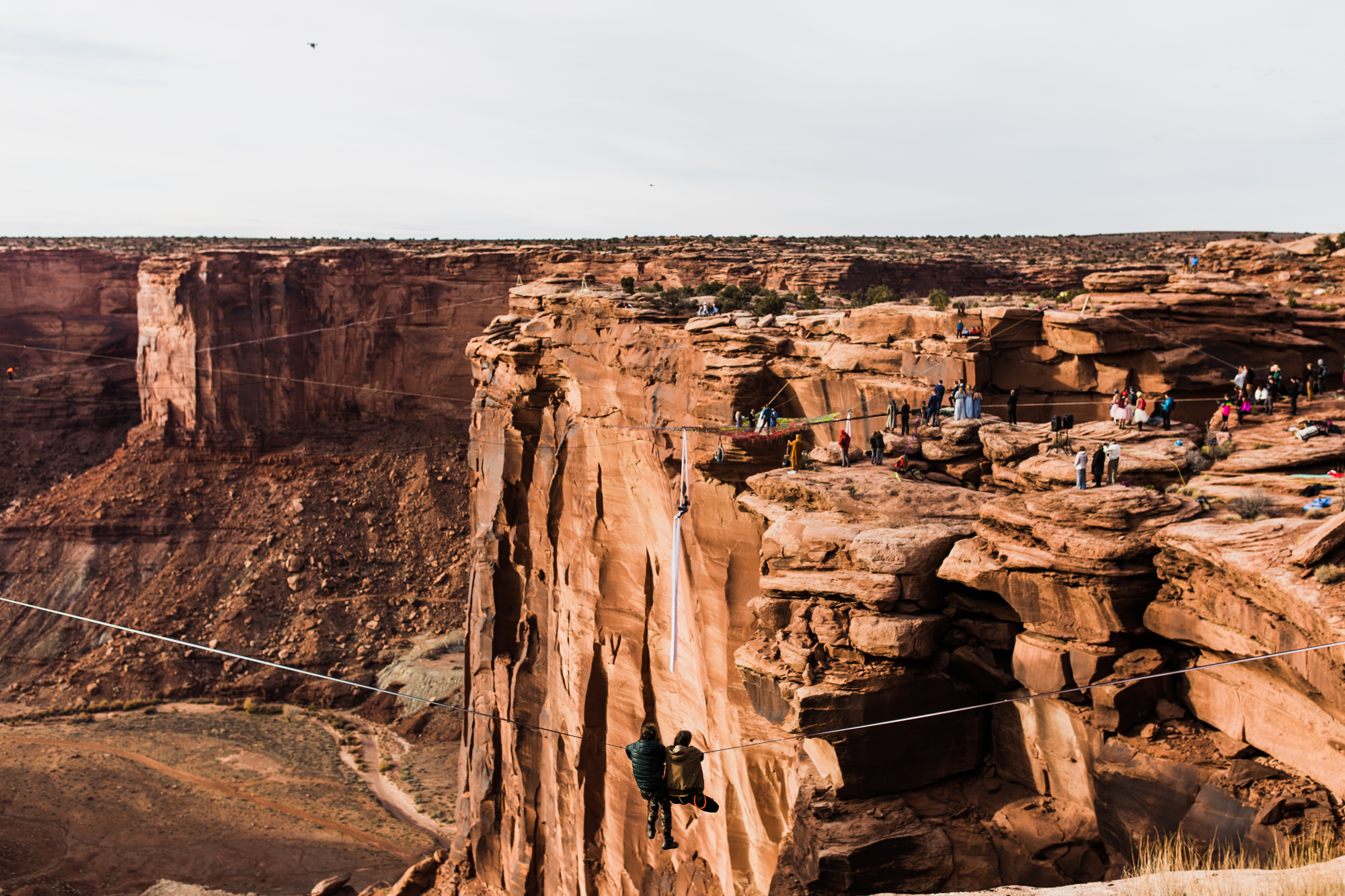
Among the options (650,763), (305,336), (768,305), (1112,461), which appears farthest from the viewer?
(305,336)

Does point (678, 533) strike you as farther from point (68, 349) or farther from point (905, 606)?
point (68, 349)

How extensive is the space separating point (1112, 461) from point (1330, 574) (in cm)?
480

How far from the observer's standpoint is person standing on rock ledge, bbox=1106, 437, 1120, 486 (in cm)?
1606

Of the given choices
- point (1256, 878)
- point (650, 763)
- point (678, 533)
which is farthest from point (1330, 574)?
point (678, 533)

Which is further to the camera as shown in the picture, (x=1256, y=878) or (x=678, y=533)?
(x=678, y=533)

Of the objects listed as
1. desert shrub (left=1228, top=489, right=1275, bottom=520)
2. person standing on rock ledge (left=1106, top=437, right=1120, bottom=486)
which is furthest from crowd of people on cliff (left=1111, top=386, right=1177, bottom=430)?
desert shrub (left=1228, top=489, right=1275, bottom=520)

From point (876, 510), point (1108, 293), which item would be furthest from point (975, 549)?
Result: point (1108, 293)

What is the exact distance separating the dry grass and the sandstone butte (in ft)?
1.56

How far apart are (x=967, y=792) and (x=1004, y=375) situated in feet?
43.4

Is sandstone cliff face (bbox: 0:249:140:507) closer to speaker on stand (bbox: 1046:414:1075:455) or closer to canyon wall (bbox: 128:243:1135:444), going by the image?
canyon wall (bbox: 128:243:1135:444)

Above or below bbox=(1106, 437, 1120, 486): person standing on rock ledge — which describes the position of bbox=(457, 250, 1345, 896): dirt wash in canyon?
below

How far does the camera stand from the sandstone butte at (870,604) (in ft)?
44.1

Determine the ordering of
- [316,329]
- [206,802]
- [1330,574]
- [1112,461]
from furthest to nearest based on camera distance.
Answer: [316,329] < [206,802] < [1112,461] < [1330,574]

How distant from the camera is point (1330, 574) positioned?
11578 millimetres
